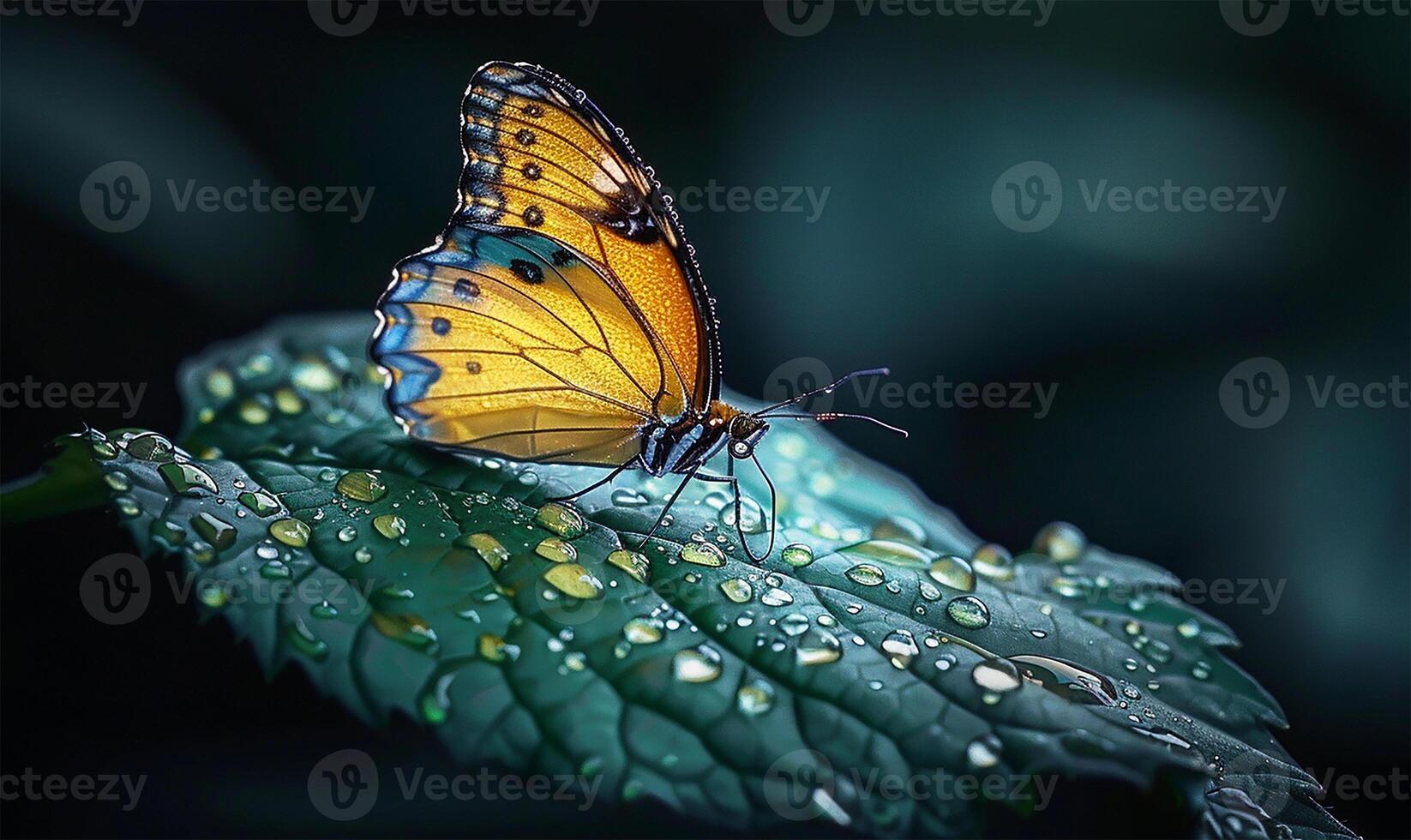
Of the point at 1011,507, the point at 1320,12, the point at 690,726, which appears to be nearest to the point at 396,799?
the point at 690,726

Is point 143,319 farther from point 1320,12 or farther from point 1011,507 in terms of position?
point 1320,12

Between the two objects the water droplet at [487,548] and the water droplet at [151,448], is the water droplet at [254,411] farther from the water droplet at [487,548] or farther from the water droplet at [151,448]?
the water droplet at [487,548]

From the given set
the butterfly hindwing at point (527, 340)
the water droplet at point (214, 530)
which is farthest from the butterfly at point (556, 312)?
the water droplet at point (214, 530)

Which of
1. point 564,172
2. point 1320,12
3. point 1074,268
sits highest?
point 1320,12

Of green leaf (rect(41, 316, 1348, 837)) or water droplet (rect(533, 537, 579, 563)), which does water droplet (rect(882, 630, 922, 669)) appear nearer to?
green leaf (rect(41, 316, 1348, 837))

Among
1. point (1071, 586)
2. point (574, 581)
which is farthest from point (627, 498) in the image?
point (1071, 586)
